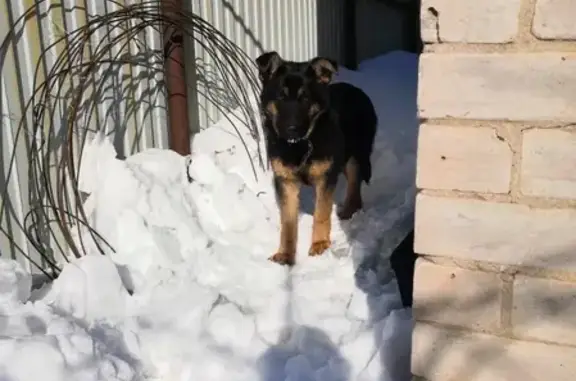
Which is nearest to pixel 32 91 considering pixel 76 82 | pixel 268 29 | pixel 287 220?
pixel 76 82

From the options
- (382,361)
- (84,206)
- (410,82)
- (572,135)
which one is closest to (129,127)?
(84,206)

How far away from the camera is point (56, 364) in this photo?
6.59 feet

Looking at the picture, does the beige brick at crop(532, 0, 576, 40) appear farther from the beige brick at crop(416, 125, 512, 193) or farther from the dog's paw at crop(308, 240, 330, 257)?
the dog's paw at crop(308, 240, 330, 257)

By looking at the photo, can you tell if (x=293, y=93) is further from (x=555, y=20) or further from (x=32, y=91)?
(x=555, y=20)

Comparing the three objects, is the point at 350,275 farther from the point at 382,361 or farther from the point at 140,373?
the point at 140,373

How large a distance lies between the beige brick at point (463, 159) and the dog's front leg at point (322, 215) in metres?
1.86

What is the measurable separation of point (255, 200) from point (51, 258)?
52.6 inches

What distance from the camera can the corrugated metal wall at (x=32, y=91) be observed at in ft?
9.11

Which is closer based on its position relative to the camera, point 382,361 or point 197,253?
point 382,361

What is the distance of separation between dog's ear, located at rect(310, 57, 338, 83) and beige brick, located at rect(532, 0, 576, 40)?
2.08 meters

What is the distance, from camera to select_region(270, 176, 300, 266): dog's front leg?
134 inches

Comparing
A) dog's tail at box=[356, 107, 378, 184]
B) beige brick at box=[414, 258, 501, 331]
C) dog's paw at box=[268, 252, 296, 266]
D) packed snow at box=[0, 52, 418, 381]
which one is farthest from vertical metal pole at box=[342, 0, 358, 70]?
beige brick at box=[414, 258, 501, 331]

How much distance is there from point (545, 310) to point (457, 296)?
0.76ft

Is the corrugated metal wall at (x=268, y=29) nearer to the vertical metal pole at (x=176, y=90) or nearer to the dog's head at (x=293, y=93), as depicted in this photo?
the vertical metal pole at (x=176, y=90)
